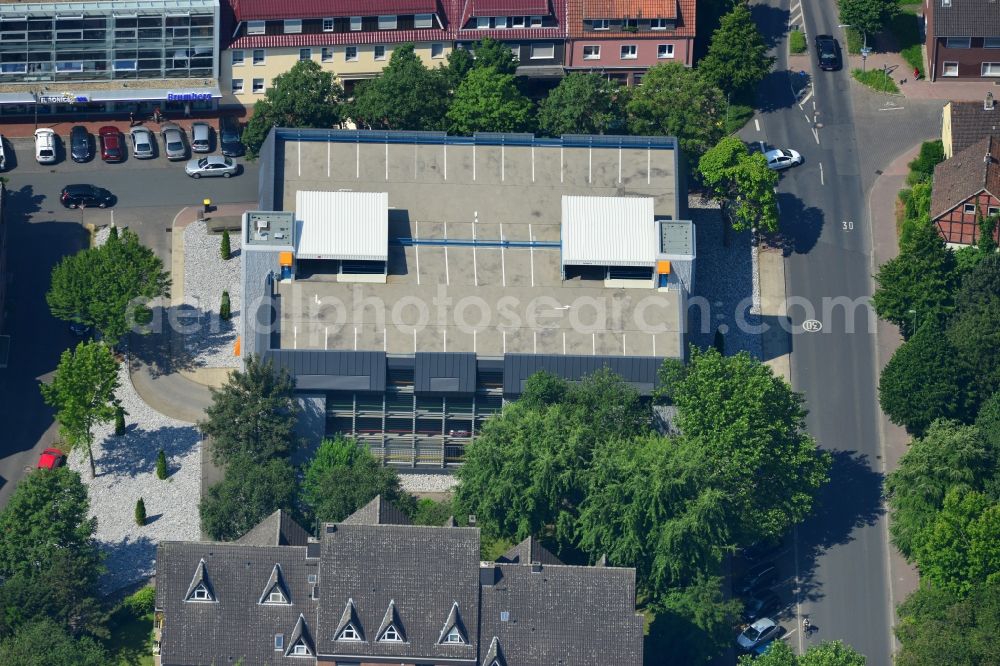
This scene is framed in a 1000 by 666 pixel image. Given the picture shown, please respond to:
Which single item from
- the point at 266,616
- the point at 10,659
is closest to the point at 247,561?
the point at 266,616

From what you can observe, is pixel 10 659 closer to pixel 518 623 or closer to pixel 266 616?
pixel 266 616

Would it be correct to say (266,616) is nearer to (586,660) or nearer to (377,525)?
(377,525)

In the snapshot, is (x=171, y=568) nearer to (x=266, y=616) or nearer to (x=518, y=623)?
(x=266, y=616)

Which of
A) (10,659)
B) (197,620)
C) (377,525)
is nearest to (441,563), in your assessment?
(377,525)

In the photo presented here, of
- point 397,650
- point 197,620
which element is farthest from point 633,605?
point 197,620
